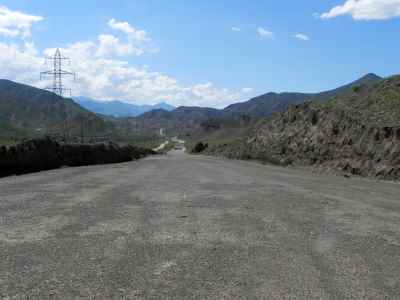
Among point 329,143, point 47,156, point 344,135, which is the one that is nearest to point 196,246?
point 47,156

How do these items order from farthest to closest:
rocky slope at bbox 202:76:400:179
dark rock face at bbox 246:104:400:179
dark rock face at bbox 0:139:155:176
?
1. rocky slope at bbox 202:76:400:179
2. dark rock face at bbox 246:104:400:179
3. dark rock face at bbox 0:139:155:176

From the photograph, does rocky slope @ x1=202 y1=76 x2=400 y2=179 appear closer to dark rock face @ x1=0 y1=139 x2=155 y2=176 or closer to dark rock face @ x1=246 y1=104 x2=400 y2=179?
dark rock face @ x1=246 y1=104 x2=400 y2=179

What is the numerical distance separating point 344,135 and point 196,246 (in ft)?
83.8

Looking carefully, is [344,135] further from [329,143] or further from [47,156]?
[47,156]

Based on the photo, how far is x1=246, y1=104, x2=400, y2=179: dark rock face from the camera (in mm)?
24797

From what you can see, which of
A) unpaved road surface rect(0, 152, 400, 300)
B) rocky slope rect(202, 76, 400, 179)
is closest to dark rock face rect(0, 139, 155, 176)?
unpaved road surface rect(0, 152, 400, 300)

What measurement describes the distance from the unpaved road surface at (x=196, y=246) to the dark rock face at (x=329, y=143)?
11.6 metres

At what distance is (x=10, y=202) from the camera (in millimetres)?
12219

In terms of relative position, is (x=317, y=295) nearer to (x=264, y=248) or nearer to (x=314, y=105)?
(x=264, y=248)

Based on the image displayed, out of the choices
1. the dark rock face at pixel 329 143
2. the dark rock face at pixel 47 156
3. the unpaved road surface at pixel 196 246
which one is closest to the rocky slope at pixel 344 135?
the dark rock face at pixel 329 143

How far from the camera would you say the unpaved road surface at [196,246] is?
5.83 meters

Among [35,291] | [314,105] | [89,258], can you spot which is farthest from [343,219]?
[314,105]

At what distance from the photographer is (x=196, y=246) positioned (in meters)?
7.81

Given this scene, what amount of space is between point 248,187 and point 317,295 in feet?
Result: 36.1
